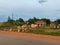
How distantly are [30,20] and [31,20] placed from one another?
1.02 metres

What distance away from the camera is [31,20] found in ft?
271

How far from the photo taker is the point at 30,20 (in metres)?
81.8
